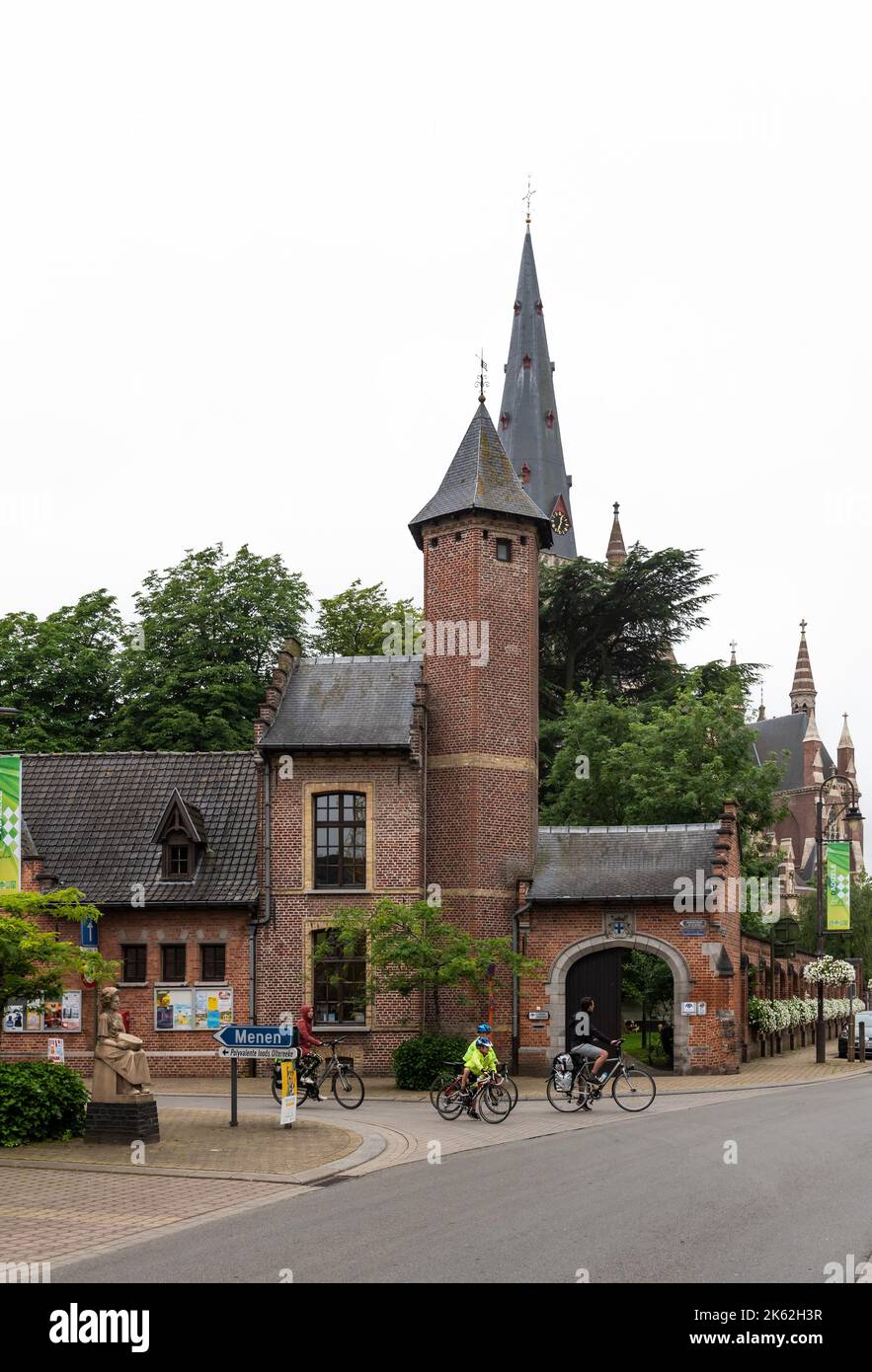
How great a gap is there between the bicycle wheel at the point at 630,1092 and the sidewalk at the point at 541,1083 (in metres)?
2.28

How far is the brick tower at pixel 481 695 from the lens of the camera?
106 feet

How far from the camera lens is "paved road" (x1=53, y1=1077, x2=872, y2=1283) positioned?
9.82 metres

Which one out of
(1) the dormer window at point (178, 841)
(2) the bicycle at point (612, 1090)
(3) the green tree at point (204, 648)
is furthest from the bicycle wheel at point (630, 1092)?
(3) the green tree at point (204, 648)

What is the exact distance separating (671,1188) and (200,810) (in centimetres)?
2121

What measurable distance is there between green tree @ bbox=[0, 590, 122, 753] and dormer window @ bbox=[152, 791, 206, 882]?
13.0 meters

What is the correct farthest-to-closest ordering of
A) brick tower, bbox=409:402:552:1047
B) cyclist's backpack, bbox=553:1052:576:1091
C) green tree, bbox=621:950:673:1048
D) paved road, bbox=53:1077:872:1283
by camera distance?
green tree, bbox=621:950:673:1048 < brick tower, bbox=409:402:552:1047 < cyclist's backpack, bbox=553:1052:576:1091 < paved road, bbox=53:1077:872:1283

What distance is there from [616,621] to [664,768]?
12.2 m

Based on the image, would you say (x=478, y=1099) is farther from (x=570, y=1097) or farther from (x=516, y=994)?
(x=516, y=994)

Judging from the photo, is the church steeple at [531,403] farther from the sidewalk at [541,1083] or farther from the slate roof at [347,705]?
the sidewalk at [541,1083]

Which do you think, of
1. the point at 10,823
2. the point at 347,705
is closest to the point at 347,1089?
the point at 10,823

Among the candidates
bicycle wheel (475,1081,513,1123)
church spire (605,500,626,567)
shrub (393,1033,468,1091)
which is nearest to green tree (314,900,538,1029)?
shrub (393,1033,468,1091)

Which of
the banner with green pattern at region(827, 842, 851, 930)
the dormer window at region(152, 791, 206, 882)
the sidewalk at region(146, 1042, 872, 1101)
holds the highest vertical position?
the dormer window at region(152, 791, 206, 882)

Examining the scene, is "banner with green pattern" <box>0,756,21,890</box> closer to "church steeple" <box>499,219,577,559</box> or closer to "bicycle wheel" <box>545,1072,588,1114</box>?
"bicycle wheel" <box>545,1072,588,1114</box>
